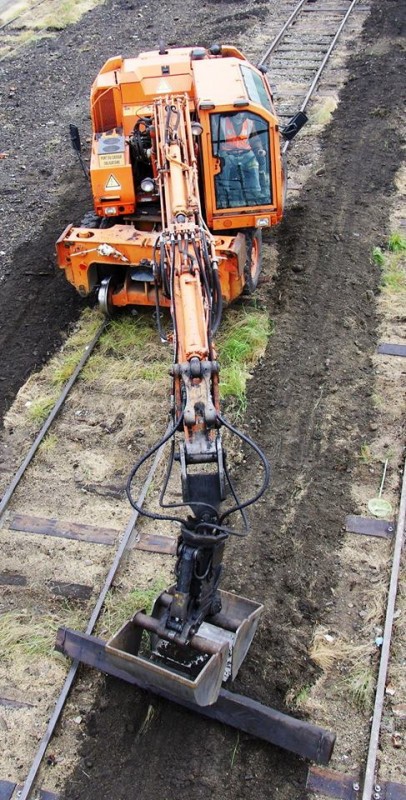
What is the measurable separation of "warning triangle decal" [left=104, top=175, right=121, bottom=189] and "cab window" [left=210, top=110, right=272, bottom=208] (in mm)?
1331

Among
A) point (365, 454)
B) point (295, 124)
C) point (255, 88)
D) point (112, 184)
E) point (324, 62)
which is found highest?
point (255, 88)

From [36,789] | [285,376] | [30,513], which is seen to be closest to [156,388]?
[285,376]

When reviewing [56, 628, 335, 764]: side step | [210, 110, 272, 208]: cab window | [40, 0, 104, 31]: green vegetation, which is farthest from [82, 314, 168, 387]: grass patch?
[40, 0, 104, 31]: green vegetation

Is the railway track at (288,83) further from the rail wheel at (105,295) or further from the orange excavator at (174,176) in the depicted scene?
the orange excavator at (174,176)

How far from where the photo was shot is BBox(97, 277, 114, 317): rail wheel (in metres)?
11.4

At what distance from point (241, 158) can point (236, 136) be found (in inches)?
11.6

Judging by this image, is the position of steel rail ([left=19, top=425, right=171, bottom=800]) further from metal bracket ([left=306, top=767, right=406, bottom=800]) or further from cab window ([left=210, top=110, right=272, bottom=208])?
cab window ([left=210, top=110, right=272, bottom=208])

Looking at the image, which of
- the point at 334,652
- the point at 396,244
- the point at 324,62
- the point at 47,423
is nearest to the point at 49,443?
the point at 47,423

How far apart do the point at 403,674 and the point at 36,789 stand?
128 inches

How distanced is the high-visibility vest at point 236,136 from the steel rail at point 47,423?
3.00 metres

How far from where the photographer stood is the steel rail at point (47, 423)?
30.2 feet

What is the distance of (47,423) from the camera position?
33.2 ft

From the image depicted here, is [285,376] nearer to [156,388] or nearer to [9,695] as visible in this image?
[156,388]

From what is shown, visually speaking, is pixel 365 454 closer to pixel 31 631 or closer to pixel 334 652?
pixel 334 652
